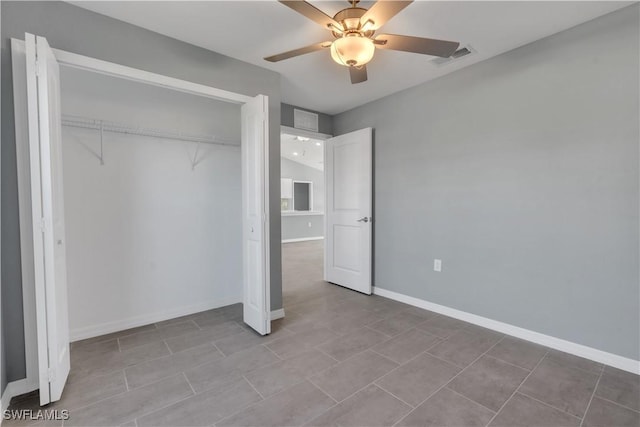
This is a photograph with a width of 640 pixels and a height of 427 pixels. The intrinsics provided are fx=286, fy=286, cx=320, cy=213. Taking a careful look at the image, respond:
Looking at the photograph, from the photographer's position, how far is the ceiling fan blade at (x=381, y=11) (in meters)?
1.38

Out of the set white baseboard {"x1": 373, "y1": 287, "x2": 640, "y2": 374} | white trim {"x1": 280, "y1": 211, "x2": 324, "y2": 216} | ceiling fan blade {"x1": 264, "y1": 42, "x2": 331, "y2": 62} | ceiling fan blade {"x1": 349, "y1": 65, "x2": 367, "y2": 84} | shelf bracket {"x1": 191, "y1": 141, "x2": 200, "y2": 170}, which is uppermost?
ceiling fan blade {"x1": 264, "y1": 42, "x2": 331, "y2": 62}

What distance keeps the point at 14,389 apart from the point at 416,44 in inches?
127

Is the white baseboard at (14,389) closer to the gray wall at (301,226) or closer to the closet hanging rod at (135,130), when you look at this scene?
the closet hanging rod at (135,130)

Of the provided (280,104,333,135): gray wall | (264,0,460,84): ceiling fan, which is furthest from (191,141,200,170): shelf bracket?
(264,0,460,84): ceiling fan

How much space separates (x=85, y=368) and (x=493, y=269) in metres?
3.42

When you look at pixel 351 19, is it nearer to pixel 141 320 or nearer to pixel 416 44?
pixel 416 44

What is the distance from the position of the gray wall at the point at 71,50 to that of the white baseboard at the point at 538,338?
298cm

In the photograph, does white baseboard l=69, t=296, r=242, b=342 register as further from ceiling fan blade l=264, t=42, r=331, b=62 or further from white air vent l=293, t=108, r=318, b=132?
ceiling fan blade l=264, t=42, r=331, b=62

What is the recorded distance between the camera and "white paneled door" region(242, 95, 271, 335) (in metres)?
2.50

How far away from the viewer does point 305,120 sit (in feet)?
13.2

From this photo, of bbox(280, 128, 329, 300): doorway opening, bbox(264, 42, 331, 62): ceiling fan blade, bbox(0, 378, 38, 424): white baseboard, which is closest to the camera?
bbox(0, 378, 38, 424): white baseboard

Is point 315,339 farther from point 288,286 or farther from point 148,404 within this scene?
point 288,286

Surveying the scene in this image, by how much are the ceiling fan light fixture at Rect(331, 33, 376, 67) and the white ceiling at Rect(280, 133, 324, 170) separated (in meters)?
5.21

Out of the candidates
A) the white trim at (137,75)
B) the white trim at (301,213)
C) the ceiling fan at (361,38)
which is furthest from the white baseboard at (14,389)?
the white trim at (301,213)
